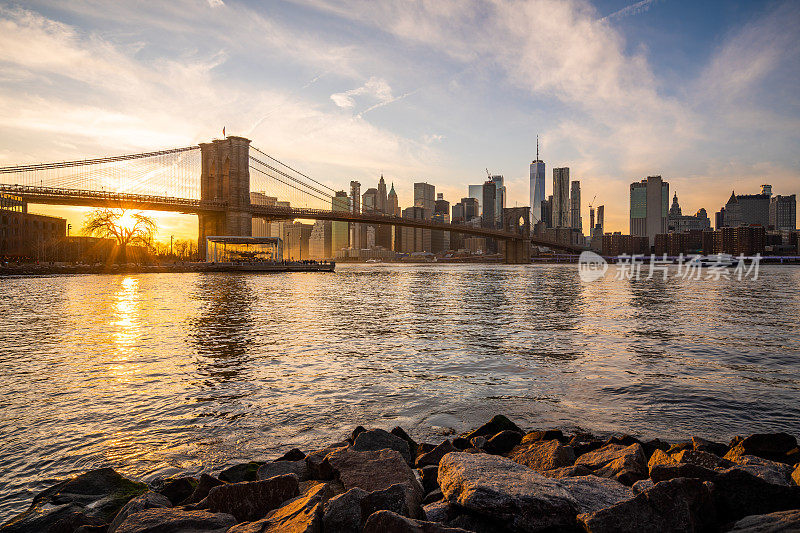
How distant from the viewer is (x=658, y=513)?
11.4 ft

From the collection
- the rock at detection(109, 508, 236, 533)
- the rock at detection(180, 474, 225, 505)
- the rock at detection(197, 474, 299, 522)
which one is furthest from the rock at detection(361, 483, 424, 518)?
the rock at detection(180, 474, 225, 505)

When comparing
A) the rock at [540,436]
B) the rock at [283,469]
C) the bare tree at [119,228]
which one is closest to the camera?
the rock at [283,469]

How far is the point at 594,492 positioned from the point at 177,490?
12.6 feet

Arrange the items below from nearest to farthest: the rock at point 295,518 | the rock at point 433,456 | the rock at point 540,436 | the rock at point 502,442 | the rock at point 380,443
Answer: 1. the rock at point 295,518
2. the rock at point 433,456
3. the rock at point 380,443
4. the rock at point 502,442
5. the rock at point 540,436

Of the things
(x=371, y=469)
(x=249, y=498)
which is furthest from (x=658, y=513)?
(x=249, y=498)

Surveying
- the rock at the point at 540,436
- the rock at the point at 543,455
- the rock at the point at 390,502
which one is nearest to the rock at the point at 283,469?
the rock at the point at 390,502

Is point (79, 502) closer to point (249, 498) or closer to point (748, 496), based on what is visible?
point (249, 498)

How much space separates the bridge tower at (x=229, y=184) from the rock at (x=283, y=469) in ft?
257

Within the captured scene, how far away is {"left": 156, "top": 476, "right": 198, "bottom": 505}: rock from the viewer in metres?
4.54

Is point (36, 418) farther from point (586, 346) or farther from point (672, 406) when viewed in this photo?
point (586, 346)

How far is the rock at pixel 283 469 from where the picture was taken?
475cm

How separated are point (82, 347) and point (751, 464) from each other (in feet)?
47.4

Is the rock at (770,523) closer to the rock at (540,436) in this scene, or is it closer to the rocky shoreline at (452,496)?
the rocky shoreline at (452,496)

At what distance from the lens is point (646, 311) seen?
23.1 metres
